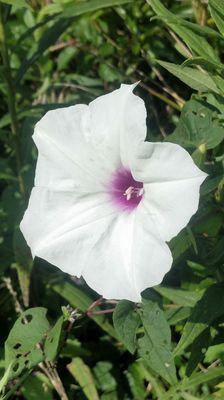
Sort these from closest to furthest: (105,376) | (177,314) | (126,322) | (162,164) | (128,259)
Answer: (162,164) < (128,259) < (126,322) < (177,314) < (105,376)

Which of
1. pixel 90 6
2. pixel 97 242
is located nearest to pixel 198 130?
pixel 97 242

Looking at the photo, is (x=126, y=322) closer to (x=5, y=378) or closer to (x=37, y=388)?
(x=5, y=378)

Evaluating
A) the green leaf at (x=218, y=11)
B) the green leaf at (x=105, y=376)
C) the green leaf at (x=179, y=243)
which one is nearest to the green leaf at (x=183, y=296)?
the green leaf at (x=179, y=243)

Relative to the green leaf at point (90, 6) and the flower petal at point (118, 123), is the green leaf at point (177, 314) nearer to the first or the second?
the flower petal at point (118, 123)

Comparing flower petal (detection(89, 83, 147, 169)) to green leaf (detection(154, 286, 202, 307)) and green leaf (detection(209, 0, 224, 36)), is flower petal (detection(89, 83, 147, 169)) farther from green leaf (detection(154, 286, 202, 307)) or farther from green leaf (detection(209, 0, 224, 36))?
green leaf (detection(154, 286, 202, 307))

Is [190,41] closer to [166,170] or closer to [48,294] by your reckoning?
[166,170]
